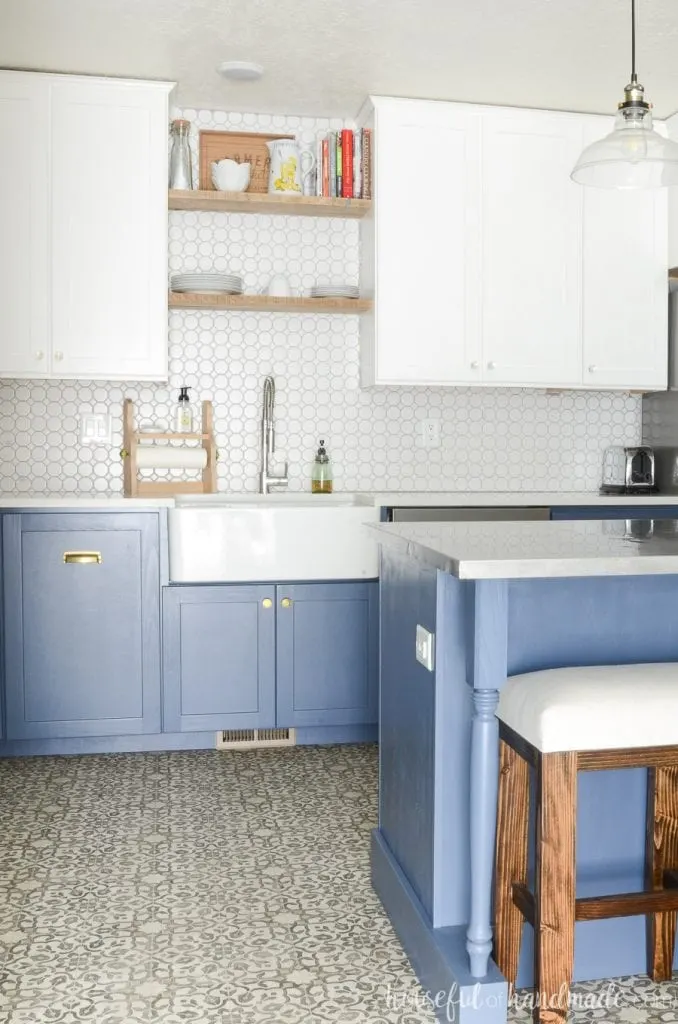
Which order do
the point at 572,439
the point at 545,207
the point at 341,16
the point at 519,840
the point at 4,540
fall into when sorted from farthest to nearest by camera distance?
the point at 572,439, the point at 545,207, the point at 4,540, the point at 341,16, the point at 519,840

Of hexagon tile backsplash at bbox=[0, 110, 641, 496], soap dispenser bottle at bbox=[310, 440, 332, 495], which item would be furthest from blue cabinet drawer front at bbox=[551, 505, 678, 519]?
soap dispenser bottle at bbox=[310, 440, 332, 495]

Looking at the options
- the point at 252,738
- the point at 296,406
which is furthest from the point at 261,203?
the point at 252,738

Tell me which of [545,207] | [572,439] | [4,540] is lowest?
[4,540]

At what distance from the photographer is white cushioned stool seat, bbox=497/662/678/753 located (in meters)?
1.62

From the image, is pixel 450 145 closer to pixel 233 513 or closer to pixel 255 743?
pixel 233 513

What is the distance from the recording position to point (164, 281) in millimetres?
3707

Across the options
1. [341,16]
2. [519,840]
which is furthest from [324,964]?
[341,16]

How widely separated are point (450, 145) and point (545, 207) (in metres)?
0.47

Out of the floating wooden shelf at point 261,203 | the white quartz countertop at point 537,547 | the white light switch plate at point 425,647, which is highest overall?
the floating wooden shelf at point 261,203

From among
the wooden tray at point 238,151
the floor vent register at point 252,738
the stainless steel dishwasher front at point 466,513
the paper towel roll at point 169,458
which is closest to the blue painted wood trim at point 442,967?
the floor vent register at point 252,738

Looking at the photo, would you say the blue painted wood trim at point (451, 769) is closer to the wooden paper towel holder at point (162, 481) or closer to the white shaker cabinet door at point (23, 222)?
the wooden paper towel holder at point (162, 481)

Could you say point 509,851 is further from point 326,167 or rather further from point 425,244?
point 326,167

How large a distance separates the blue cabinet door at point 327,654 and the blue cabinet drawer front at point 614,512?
0.82 m

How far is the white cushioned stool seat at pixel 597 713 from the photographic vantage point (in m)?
1.62
